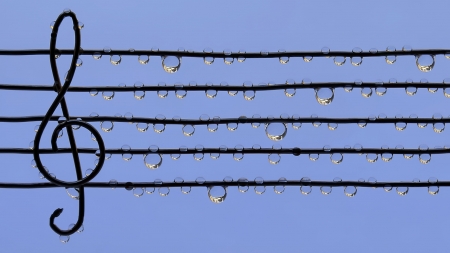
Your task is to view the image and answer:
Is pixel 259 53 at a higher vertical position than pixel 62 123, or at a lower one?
higher

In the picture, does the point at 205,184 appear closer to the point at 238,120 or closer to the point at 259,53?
the point at 238,120

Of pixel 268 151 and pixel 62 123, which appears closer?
pixel 62 123

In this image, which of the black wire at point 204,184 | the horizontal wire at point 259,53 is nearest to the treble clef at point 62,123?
the black wire at point 204,184

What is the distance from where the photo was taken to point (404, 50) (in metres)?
2.87

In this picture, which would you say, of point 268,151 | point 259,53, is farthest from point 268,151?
point 259,53

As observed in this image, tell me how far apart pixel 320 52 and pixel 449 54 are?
25.0 inches

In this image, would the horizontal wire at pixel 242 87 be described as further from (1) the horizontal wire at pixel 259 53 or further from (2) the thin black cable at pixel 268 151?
(2) the thin black cable at pixel 268 151

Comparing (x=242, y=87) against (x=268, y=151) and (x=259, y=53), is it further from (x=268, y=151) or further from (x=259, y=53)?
(x=268, y=151)

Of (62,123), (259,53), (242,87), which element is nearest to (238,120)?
(242,87)

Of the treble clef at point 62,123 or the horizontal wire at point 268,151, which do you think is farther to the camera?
the horizontal wire at point 268,151

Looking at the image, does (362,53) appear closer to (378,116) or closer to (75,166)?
(378,116)

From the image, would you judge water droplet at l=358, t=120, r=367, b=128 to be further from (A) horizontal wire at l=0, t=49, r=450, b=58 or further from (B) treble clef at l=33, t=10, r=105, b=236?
(B) treble clef at l=33, t=10, r=105, b=236

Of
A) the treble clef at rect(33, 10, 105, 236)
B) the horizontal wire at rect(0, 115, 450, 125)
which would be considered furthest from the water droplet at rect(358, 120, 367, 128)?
the treble clef at rect(33, 10, 105, 236)

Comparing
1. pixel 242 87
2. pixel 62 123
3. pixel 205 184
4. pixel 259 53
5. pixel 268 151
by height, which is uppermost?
pixel 259 53
